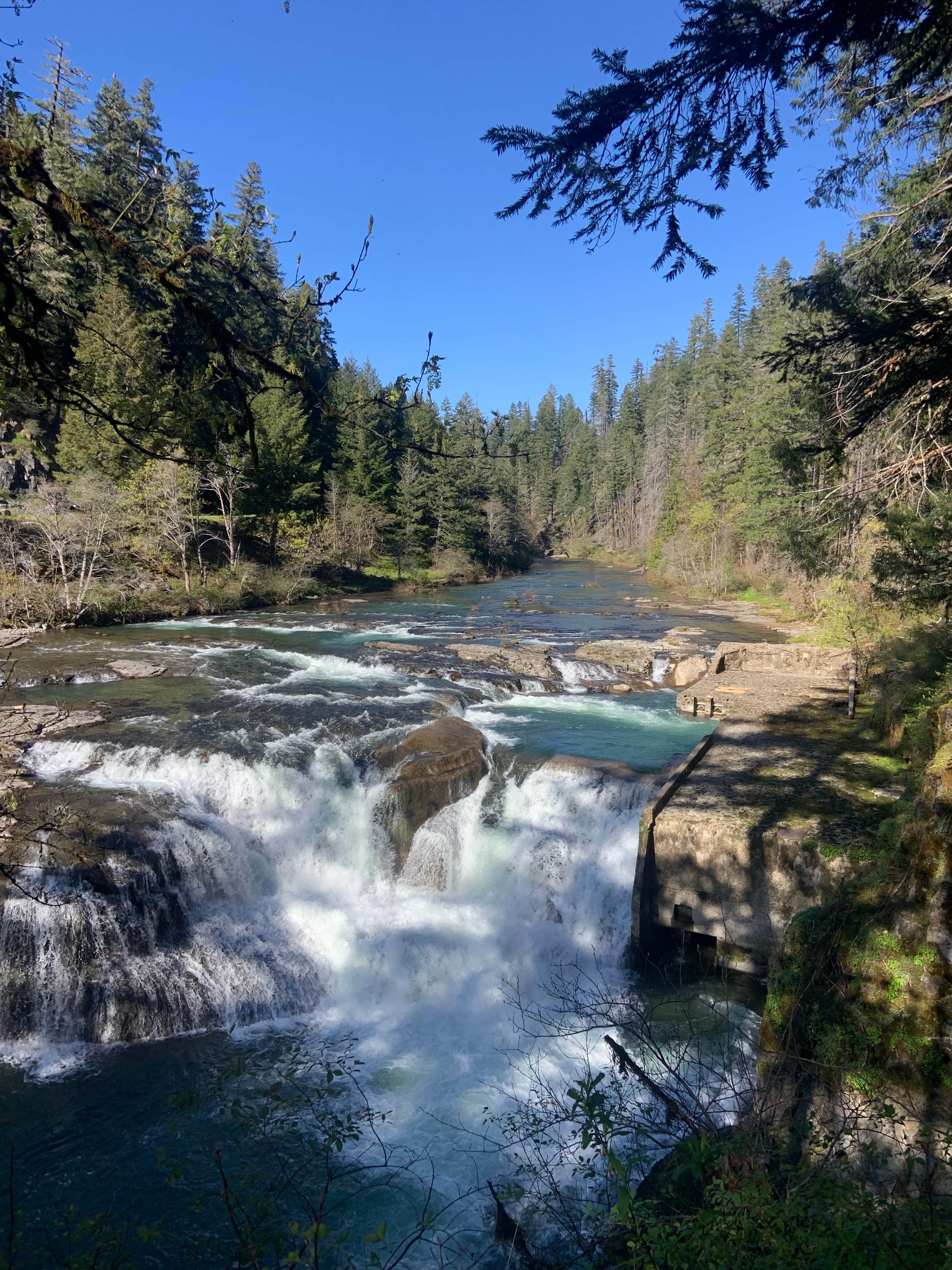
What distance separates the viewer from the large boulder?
428 inches

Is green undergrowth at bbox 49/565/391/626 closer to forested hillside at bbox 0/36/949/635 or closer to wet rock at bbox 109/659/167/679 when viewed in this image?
forested hillside at bbox 0/36/949/635

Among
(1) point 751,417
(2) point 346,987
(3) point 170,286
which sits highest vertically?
(1) point 751,417

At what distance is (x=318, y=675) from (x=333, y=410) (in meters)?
15.8

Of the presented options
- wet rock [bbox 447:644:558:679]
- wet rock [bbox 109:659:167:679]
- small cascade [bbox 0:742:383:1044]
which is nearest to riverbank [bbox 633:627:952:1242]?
small cascade [bbox 0:742:383:1044]

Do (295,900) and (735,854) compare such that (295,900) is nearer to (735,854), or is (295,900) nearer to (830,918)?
(735,854)

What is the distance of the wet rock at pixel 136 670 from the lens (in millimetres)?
16219

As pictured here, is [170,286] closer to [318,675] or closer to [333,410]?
[333,410]

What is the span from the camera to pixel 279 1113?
22.0ft

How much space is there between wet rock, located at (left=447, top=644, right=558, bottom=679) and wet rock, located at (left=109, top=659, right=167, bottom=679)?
7.98 metres

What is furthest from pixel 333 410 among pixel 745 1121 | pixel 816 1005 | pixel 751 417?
pixel 751 417


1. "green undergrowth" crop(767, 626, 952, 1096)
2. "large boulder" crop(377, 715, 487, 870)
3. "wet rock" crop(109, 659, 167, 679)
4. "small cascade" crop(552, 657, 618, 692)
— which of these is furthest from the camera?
"small cascade" crop(552, 657, 618, 692)

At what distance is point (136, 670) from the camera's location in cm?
1655

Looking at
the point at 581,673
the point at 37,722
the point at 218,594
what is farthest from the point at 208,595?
the point at 581,673

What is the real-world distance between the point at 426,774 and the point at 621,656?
384 inches
